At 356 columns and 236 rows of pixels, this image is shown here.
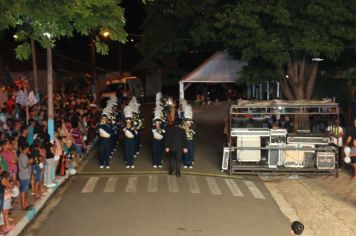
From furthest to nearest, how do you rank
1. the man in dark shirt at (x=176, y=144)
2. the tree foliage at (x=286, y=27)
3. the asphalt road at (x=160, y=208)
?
1. the tree foliage at (x=286, y=27)
2. the man in dark shirt at (x=176, y=144)
3. the asphalt road at (x=160, y=208)

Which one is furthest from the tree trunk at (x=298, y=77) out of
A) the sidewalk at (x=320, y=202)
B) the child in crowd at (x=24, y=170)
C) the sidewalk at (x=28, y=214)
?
the child in crowd at (x=24, y=170)

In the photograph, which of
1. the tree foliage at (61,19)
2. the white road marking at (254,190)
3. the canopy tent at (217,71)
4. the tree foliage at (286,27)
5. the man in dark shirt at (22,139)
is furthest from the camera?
the canopy tent at (217,71)

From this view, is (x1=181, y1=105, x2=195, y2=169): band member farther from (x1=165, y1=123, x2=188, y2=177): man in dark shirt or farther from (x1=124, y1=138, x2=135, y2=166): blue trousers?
(x1=124, y1=138, x2=135, y2=166): blue trousers

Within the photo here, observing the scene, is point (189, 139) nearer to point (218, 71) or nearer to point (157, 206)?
point (157, 206)

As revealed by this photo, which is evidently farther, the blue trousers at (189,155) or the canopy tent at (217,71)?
the canopy tent at (217,71)

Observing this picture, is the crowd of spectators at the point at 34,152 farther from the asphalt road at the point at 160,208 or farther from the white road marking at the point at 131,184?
the white road marking at the point at 131,184

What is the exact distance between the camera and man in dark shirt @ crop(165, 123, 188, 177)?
1848 cm

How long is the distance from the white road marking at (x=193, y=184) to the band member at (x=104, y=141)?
9.23ft

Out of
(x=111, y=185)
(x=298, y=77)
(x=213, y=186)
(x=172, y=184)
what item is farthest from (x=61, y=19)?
(x=298, y=77)

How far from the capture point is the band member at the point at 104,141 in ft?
64.0

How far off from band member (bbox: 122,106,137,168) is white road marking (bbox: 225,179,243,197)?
128 inches

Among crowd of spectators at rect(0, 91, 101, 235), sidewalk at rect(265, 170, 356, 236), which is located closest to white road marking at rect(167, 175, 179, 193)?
sidewalk at rect(265, 170, 356, 236)

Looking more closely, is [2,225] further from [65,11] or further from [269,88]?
[269,88]

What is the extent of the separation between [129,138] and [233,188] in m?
4.02
